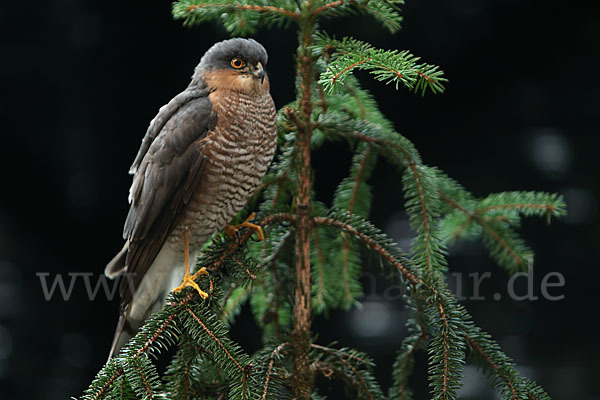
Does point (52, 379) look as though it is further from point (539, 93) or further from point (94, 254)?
point (539, 93)

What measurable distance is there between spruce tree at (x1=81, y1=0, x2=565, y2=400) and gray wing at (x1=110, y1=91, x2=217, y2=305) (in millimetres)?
115

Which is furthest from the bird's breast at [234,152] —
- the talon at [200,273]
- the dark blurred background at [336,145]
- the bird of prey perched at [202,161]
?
the dark blurred background at [336,145]

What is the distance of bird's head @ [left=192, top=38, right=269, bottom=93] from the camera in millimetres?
1140

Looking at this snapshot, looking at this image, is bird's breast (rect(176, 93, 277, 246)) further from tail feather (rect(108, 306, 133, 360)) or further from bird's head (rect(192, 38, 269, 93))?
tail feather (rect(108, 306, 133, 360))

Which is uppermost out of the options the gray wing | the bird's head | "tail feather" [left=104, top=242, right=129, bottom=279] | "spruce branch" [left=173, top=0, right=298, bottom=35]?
"spruce branch" [left=173, top=0, right=298, bottom=35]

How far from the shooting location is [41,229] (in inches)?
72.9

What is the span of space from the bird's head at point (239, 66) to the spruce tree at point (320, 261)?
5cm

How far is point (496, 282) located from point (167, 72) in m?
1.26

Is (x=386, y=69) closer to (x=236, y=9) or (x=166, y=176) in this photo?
(x=236, y=9)

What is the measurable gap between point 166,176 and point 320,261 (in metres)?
0.38

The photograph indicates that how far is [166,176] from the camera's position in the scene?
111cm

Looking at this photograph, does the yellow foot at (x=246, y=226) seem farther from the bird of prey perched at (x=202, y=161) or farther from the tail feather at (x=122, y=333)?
the tail feather at (x=122, y=333)

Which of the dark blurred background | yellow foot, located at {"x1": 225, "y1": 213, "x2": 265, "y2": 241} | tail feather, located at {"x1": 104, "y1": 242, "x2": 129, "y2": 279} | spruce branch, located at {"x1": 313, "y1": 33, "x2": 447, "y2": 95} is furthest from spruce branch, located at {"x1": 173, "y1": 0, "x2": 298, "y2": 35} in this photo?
the dark blurred background

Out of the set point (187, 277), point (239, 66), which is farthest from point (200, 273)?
point (239, 66)
